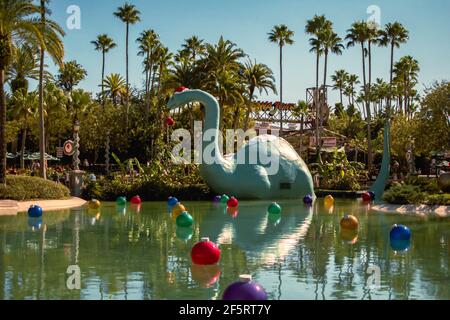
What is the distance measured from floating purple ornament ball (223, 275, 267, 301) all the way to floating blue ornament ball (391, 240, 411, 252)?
21.2ft

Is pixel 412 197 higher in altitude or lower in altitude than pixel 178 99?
lower

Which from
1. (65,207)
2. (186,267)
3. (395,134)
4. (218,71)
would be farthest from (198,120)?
(186,267)

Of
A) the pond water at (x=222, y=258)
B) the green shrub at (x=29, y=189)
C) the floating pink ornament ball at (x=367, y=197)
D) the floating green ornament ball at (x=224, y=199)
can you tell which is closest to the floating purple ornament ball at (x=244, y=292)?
the pond water at (x=222, y=258)

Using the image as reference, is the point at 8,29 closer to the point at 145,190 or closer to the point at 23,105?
the point at 145,190

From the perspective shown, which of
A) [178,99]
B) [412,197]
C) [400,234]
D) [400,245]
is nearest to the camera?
[400,245]

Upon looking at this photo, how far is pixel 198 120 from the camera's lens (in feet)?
162

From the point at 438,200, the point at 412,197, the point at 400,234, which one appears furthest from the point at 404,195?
the point at 400,234

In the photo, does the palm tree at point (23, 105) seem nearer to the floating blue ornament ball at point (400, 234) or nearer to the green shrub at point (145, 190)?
the green shrub at point (145, 190)

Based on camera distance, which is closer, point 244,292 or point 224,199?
point 244,292

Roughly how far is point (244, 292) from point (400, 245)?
7.28 meters

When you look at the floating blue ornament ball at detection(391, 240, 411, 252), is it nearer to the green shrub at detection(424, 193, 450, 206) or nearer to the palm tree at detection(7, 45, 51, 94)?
the green shrub at detection(424, 193, 450, 206)

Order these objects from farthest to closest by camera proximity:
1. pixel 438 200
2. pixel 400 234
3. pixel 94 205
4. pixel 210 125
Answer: pixel 210 125
pixel 438 200
pixel 94 205
pixel 400 234

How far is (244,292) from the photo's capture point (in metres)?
6.53

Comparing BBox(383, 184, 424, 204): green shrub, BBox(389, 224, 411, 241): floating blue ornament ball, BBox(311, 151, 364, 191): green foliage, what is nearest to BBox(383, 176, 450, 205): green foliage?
BBox(383, 184, 424, 204): green shrub
